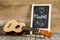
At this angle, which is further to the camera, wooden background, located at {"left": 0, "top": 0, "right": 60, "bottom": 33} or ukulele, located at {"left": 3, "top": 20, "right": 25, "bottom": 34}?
wooden background, located at {"left": 0, "top": 0, "right": 60, "bottom": 33}

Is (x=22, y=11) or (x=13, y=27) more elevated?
(x=22, y=11)

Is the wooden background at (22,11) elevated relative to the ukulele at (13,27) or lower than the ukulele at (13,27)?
elevated

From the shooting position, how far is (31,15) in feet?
4.89

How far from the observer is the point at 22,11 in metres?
1.52

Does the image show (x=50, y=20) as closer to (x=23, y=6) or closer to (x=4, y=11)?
(x=23, y=6)

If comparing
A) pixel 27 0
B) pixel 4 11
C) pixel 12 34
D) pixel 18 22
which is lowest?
pixel 12 34

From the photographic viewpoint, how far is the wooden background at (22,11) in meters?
1.50

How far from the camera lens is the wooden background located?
1498mm

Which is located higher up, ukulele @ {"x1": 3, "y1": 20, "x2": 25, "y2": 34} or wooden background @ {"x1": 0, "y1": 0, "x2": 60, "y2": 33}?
wooden background @ {"x1": 0, "y1": 0, "x2": 60, "y2": 33}

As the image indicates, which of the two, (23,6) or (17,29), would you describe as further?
(23,6)

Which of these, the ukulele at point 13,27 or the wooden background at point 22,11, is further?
the wooden background at point 22,11

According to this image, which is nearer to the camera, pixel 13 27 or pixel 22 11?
pixel 13 27

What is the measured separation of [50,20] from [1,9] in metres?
0.51

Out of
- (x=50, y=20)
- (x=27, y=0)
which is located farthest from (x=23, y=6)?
(x=50, y=20)
